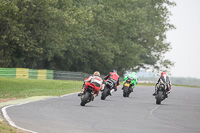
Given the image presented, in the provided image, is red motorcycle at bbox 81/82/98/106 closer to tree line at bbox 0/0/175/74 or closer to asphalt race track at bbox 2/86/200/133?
asphalt race track at bbox 2/86/200/133

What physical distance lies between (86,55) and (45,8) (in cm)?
2038

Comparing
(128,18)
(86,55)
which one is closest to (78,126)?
(86,55)

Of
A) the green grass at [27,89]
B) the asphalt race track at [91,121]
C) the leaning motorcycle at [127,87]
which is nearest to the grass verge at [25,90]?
the green grass at [27,89]

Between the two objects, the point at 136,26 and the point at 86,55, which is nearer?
the point at 86,55

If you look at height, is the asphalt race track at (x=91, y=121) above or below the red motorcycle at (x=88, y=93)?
below

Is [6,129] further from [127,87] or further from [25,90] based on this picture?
[25,90]

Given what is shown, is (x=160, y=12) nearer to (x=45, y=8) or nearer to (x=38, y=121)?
(x=45, y=8)

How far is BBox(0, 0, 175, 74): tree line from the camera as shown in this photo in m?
43.7

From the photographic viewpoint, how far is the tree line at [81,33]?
43.7m

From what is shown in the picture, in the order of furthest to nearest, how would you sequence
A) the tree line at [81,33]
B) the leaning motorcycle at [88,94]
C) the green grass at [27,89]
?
the tree line at [81,33], the green grass at [27,89], the leaning motorcycle at [88,94]

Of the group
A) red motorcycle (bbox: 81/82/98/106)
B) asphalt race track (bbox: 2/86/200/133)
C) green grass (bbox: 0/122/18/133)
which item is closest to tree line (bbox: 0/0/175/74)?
red motorcycle (bbox: 81/82/98/106)

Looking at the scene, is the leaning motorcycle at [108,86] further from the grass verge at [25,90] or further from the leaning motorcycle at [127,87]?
the grass verge at [25,90]

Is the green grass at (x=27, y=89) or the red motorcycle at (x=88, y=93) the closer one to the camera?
the red motorcycle at (x=88, y=93)

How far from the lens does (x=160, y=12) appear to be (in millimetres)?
83125
